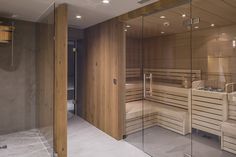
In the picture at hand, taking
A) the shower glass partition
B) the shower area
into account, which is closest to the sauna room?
the shower glass partition

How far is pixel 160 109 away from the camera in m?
3.80

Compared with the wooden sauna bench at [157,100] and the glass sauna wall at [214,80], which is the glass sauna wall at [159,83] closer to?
the wooden sauna bench at [157,100]

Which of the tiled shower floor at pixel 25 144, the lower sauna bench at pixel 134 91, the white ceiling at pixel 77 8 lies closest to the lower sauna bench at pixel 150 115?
the lower sauna bench at pixel 134 91

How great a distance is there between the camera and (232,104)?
306 centimetres

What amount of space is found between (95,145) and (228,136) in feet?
7.40

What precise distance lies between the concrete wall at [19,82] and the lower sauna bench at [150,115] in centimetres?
218

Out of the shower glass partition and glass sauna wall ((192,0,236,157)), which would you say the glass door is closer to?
glass sauna wall ((192,0,236,157))

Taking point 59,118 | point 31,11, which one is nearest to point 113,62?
point 59,118

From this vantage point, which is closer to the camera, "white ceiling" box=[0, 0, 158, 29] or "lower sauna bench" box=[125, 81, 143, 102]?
"white ceiling" box=[0, 0, 158, 29]

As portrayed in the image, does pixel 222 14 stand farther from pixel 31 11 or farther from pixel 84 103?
pixel 84 103

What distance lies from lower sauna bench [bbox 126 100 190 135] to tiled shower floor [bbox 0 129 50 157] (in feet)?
5.28

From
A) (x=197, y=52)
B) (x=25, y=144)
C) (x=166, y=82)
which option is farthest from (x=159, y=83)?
(x=25, y=144)

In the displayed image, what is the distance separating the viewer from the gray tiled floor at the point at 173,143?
297 cm

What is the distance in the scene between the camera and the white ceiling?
276 cm
